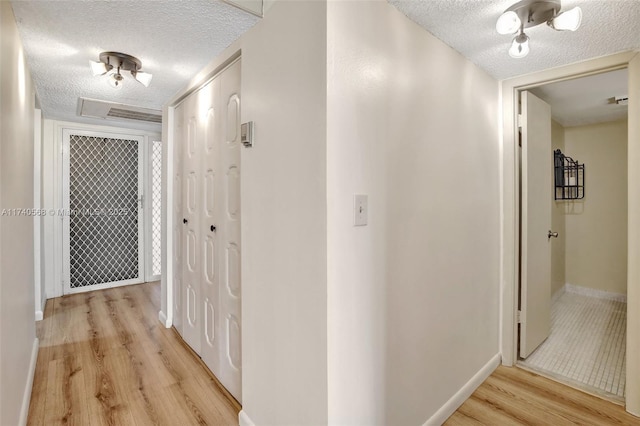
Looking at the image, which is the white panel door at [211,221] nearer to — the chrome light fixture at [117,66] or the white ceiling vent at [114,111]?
the chrome light fixture at [117,66]

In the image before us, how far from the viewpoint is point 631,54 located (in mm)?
1975

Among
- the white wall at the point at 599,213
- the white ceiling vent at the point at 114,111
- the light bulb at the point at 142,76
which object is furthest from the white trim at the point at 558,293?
the white ceiling vent at the point at 114,111

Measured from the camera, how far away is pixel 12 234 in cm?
163

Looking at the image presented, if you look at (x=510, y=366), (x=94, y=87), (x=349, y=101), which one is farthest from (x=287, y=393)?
(x=94, y=87)

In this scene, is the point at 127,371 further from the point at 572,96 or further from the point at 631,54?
the point at 572,96

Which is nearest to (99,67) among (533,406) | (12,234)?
(12,234)

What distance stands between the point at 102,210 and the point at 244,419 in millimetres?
3819

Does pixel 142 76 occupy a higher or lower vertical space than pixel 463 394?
higher

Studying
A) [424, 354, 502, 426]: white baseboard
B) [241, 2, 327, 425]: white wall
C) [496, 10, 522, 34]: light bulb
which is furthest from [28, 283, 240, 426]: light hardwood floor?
[496, 10, 522, 34]: light bulb

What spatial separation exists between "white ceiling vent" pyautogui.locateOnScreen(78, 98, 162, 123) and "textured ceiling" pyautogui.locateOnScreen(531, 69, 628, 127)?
12.4 ft

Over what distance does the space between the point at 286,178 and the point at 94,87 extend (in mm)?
2410

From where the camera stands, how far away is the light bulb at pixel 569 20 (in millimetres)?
1458

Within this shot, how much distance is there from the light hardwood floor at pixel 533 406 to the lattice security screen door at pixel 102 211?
14.7ft

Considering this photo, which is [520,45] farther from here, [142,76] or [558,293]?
[558,293]
